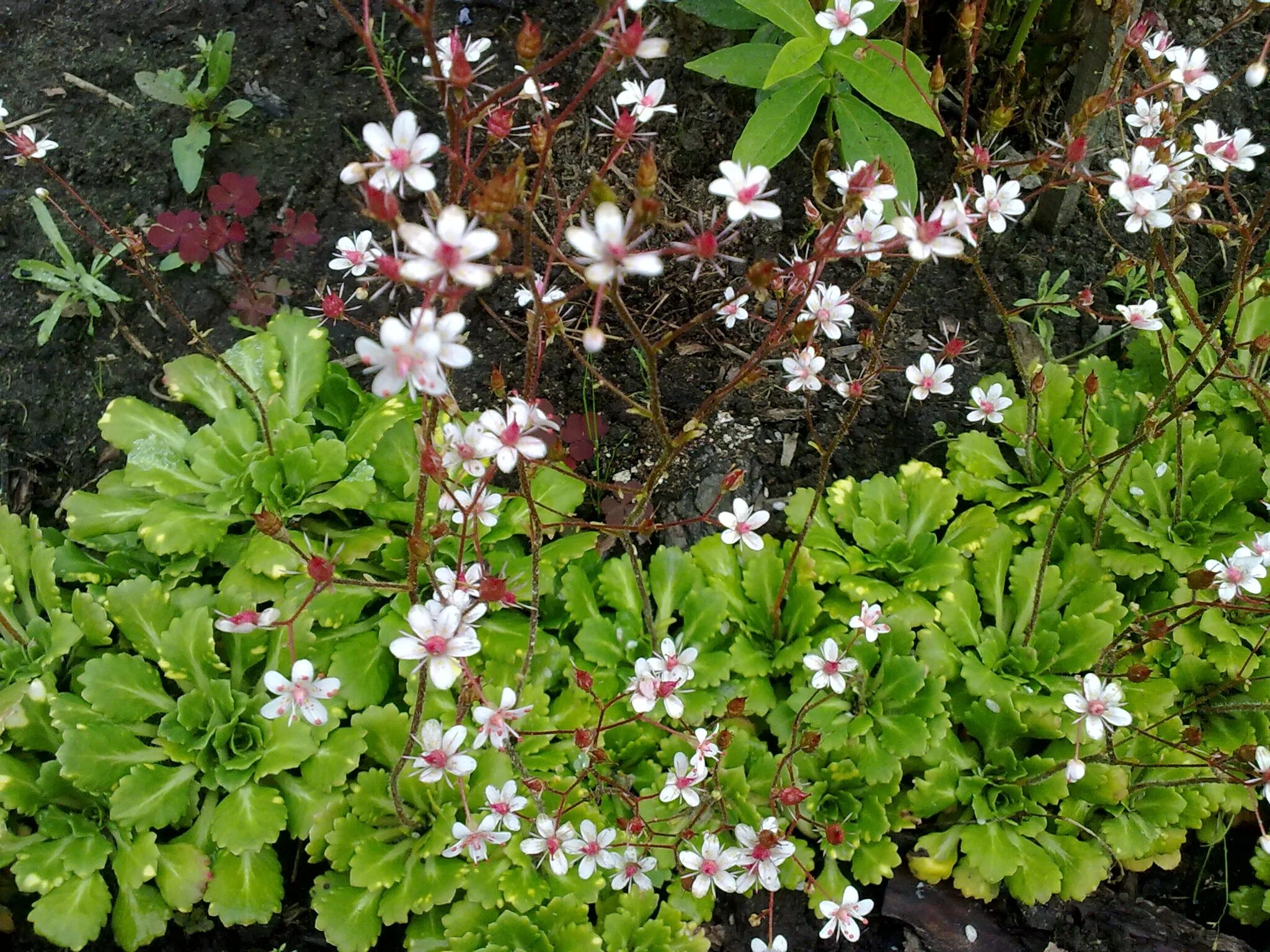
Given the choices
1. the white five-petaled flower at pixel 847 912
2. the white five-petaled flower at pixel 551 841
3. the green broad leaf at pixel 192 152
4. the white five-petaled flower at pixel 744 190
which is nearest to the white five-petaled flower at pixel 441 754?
the white five-petaled flower at pixel 551 841

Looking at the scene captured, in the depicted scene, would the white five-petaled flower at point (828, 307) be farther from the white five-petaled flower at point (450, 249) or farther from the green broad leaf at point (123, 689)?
the green broad leaf at point (123, 689)

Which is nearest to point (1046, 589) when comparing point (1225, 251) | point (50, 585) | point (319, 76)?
point (1225, 251)

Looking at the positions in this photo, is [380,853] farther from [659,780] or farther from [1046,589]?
[1046,589]

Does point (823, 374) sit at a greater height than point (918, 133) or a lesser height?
lesser

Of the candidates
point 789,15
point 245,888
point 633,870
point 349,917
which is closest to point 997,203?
point 789,15

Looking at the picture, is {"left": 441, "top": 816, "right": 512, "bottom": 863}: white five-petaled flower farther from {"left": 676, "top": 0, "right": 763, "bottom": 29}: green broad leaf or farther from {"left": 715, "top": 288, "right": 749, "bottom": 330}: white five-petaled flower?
{"left": 676, "top": 0, "right": 763, "bottom": 29}: green broad leaf
